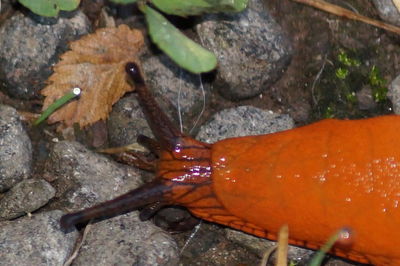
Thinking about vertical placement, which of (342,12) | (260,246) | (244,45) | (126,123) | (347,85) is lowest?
(260,246)

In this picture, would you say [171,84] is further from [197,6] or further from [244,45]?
[197,6]

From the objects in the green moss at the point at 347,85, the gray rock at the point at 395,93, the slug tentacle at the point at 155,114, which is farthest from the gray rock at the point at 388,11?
the slug tentacle at the point at 155,114

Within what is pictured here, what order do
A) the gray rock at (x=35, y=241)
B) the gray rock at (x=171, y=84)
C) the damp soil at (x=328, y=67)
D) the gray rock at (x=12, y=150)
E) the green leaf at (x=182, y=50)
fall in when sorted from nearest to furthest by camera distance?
the green leaf at (x=182, y=50), the gray rock at (x=35, y=241), the gray rock at (x=12, y=150), the gray rock at (x=171, y=84), the damp soil at (x=328, y=67)

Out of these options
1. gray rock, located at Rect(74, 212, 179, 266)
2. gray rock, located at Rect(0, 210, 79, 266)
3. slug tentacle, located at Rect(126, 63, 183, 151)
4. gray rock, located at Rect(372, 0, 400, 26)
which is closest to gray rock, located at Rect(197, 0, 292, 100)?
slug tentacle, located at Rect(126, 63, 183, 151)

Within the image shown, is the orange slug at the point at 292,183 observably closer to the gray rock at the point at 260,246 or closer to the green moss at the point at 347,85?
the gray rock at the point at 260,246

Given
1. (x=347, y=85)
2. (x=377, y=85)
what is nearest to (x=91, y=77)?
(x=347, y=85)
